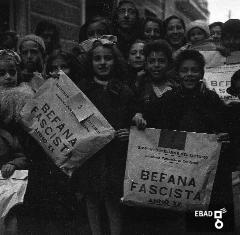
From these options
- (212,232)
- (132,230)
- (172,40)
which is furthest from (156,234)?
(172,40)

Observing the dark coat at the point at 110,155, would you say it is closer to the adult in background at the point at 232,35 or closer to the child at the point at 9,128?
the child at the point at 9,128

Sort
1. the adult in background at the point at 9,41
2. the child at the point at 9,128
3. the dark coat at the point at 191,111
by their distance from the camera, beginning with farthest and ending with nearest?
1. the adult in background at the point at 9,41
2. the child at the point at 9,128
3. the dark coat at the point at 191,111

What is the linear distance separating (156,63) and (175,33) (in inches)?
55.7

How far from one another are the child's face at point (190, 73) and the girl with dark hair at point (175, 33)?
163cm

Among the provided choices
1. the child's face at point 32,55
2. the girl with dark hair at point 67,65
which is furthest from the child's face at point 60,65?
the child's face at point 32,55

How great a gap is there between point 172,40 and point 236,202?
222 cm

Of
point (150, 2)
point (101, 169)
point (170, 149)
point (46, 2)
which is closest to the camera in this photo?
point (170, 149)

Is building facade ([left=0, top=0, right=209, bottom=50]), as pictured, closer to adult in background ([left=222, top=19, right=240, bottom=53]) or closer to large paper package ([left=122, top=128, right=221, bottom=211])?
adult in background ([left=222, top=19, right=240, bottom=53])

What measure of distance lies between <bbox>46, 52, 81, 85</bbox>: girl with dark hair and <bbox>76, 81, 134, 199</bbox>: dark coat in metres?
0.51

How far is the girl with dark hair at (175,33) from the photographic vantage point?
5.54m

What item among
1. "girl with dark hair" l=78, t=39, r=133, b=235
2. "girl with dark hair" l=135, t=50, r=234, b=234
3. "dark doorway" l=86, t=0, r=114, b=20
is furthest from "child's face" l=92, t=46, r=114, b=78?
"dark doorway" l=86, t=0, r=114, b=20

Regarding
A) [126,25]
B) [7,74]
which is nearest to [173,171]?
[7,74]

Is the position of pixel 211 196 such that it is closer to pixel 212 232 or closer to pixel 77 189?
pixel 212 232

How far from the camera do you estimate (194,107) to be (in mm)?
3789
